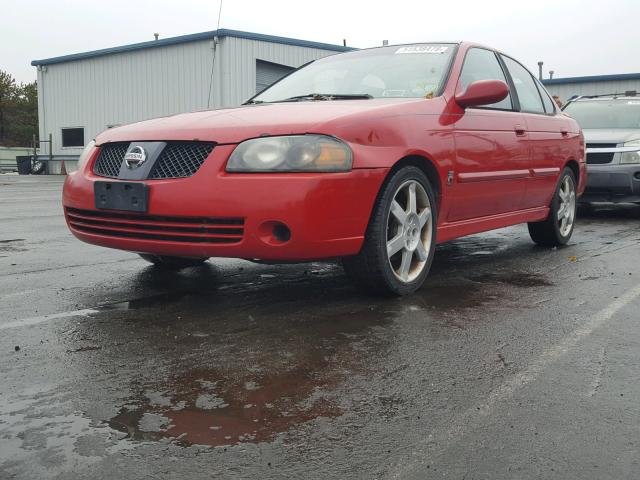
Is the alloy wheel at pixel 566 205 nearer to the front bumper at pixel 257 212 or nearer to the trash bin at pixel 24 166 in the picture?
the front bumper at pixel 257 212

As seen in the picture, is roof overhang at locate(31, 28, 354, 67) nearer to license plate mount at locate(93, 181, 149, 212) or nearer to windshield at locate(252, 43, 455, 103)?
windshield at locate(252, 43, 455, 103)

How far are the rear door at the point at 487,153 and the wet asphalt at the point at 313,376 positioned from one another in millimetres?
559

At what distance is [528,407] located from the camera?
8.36 feet

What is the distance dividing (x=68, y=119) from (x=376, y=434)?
3064cm

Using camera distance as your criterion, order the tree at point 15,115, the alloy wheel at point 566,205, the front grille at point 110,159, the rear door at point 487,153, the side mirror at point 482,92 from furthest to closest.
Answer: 1. the tree at point 15,115
2. the alloy wheel at point 566,205
3. the rear door at point 487,153
4. the side mirror at point 482,92
5. the front grille at point 110,159

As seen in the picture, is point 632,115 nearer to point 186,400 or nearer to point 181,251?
point 181,251

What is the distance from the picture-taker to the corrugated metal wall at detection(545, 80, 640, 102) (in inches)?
1266

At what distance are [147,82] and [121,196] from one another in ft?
80.6

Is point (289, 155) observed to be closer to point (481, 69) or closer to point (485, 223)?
point (485, 223)

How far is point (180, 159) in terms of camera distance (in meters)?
3.86

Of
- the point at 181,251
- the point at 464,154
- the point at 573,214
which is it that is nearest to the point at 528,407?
the point at 181,251

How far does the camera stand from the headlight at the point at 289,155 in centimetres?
368

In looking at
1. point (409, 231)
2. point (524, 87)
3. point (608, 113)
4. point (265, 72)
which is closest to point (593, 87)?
point (265, 72)

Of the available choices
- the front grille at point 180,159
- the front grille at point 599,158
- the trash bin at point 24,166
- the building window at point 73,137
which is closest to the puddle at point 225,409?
the front grille at point 180,159
